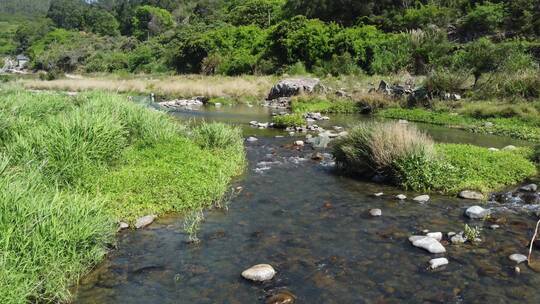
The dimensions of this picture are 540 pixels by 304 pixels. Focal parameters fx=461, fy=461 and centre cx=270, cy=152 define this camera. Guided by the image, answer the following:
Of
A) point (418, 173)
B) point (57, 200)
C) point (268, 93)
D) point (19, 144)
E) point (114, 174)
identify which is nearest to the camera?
point (57, 200)

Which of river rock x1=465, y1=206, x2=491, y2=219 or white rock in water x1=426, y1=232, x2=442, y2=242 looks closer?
white rock in water x1=426, y1=232, x2=442, y2=242

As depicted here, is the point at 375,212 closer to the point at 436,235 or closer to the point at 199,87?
the point at 436,235

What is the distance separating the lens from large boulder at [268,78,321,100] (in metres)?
41.5

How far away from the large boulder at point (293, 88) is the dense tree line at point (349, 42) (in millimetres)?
10137

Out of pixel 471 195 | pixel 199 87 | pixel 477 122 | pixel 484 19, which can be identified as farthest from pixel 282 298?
pixel 484 19

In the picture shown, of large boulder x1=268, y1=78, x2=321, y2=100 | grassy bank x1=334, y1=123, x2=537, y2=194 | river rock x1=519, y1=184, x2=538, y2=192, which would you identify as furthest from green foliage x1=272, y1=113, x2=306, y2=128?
river rock x1=519, y1=184, x2=538, y2=192

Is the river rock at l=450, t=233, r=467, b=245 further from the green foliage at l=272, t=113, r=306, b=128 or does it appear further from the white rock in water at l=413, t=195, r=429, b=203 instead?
the green foliage at l=272, t=113, r=306, b=128

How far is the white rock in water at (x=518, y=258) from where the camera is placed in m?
9.04

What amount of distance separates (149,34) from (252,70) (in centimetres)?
9051

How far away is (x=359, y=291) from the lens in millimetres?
8031

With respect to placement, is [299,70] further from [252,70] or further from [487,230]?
[487,230]

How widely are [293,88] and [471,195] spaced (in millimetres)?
30148

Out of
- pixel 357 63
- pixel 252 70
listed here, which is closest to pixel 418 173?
pixel 357 63

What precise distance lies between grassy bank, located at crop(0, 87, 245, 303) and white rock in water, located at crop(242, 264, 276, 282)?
2854 mm
